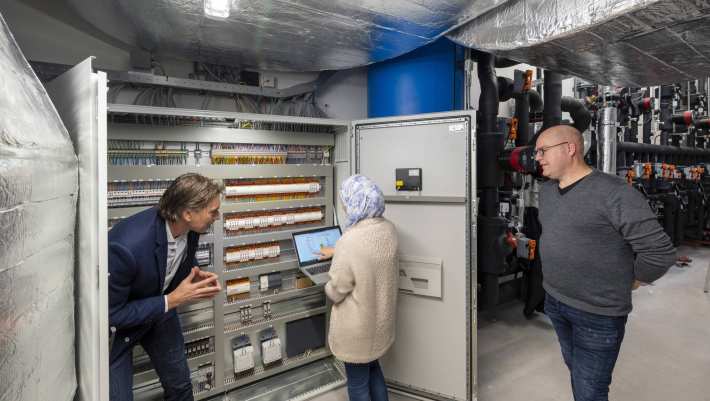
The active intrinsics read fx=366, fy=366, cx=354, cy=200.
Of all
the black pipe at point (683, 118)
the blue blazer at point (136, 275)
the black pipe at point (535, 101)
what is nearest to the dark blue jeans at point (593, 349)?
the blue blazer at point (136, 275)

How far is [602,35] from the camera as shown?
173cm

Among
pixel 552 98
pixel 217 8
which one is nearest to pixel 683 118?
pixel 552 98

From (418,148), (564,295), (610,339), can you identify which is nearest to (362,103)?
(418,148)

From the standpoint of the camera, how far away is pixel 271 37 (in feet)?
6.33

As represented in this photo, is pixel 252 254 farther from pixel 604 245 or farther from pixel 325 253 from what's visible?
pixel 604 245

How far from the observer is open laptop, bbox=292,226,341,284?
2.18 metres

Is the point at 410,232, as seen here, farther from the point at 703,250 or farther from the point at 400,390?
the point at 703,250

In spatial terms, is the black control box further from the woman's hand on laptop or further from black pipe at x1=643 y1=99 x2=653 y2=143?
black pipe at x1=643 y1=99 x2=653 y2=143

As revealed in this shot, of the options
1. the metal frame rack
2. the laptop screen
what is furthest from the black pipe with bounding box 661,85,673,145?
the laptop screen

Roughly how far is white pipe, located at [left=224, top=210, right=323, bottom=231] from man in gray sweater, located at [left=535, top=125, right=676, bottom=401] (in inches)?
57.4

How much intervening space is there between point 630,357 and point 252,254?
286cm

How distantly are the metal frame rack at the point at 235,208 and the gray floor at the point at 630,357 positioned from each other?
2.06 ft

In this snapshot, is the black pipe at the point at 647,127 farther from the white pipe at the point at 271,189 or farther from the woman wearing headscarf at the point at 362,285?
the woman wearing headscarf at the point at 362,285

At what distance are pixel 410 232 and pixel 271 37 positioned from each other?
1.34 metres
